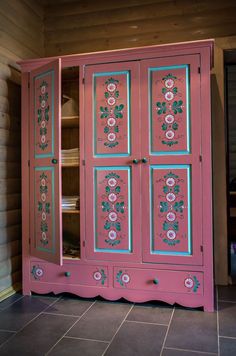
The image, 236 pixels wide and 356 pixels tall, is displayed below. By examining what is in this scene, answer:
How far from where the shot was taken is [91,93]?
280 cm

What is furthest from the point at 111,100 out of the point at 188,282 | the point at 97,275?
the point at 188,282

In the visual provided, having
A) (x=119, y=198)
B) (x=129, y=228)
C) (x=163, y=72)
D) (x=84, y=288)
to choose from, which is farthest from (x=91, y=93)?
(x=84, y=288)

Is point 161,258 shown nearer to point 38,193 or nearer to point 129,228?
point 129,228

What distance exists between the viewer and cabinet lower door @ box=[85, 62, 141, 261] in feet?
8.86

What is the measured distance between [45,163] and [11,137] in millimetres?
486

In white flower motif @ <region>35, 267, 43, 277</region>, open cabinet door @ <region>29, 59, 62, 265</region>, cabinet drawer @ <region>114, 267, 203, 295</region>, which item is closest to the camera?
cabinet drawer @ <region>114, 267, 203, 295</region>

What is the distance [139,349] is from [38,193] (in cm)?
145

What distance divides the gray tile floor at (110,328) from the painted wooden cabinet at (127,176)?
0.12 m

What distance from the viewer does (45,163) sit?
2.82m

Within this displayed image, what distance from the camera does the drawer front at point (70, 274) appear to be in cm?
276

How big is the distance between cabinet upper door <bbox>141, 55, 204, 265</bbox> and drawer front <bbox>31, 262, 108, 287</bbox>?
0.41m

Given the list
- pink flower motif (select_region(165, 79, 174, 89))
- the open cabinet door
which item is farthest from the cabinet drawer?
pink flower motif (select_region(165, 79, 174, 89))

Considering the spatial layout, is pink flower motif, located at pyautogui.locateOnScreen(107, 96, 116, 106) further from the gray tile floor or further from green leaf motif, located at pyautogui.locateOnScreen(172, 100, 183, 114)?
the gray tile floor

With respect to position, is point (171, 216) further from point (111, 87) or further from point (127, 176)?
point (111, 87)
